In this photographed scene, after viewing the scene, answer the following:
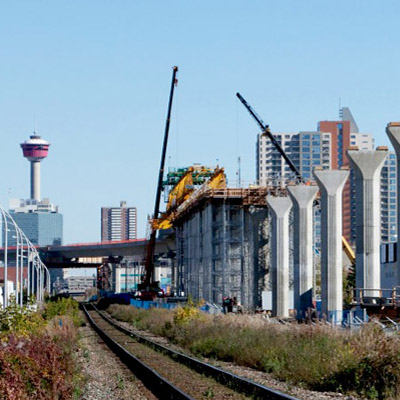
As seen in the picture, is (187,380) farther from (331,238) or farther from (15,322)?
(331,238)

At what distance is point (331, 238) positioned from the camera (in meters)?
53.8

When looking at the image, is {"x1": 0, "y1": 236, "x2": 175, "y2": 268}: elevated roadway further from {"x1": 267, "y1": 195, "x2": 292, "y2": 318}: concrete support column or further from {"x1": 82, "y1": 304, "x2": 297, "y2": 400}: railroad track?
{"x1": 82, "y1": 304, "x2": 297, "y2": 400}: railroad track

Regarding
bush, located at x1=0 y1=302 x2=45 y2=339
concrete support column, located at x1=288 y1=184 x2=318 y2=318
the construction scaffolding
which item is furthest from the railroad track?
the construction scaffolding

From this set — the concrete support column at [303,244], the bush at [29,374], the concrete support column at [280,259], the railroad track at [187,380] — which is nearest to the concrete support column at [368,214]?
the concrete support column at [303,244]

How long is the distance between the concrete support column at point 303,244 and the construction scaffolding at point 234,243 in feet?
49.3

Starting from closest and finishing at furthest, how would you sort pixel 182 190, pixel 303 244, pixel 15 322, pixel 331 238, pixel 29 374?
pixel 29 374 < pixel 15 322 < pixel 331 238 < pixel 303 244 < pixel 182 190

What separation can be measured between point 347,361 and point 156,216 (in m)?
110

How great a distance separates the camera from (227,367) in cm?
2967

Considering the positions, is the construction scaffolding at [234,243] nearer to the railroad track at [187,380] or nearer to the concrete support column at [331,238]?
the concrete support column at [331,238]

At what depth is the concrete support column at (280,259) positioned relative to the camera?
215ft

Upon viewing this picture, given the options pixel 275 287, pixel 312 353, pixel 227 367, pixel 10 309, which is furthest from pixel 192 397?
pixel 275 287

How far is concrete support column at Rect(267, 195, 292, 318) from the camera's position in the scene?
6544 centimetres

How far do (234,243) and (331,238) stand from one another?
101 feet

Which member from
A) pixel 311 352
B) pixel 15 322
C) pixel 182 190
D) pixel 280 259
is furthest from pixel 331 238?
pixel 182 190
